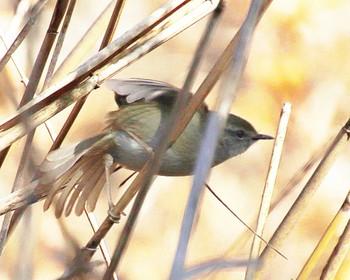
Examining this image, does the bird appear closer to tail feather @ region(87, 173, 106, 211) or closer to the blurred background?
tail feather @ region(87, 173, 106, 211)

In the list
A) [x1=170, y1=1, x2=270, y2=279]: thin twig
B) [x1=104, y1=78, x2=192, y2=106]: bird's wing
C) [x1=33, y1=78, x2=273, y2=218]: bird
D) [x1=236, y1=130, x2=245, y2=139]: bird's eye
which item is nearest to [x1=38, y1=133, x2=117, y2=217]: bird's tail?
[x1=33, y1=78, x2=273, y2=218]: bird

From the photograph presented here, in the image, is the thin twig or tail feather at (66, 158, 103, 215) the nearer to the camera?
the thin twig

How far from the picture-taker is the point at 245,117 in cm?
202

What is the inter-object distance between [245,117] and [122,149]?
1.87 feet

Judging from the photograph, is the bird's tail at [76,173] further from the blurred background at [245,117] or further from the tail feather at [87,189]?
the blurred background at [245,117]

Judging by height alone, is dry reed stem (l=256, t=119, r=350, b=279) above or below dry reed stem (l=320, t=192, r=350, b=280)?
above

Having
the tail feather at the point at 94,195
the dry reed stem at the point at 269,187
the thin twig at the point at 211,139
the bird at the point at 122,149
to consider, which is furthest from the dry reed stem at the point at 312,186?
the thin twig at the point at 211,139

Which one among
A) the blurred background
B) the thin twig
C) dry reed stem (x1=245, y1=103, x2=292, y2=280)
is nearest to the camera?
the thin twig

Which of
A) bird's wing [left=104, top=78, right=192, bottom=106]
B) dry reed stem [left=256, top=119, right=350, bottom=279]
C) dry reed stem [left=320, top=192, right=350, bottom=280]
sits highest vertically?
bird's wing [left=104, top=78, right=192, bottom=106]

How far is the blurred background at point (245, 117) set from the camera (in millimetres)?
1916

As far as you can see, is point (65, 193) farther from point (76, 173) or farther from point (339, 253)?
point (339, 253)

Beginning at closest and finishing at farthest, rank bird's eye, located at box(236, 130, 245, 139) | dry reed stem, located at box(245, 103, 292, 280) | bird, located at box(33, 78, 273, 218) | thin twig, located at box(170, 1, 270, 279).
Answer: thin twig, located at box(170, 1, 270, 279)
dry reed stem, located at box(245, 103, 292, 280)
bird, located at box(33, 78, 273, 218)
bird's eye, located at box(236, 130, 245, 139)

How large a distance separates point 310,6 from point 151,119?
704mm

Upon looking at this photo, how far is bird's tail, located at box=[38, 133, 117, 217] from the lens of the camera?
1.40m
